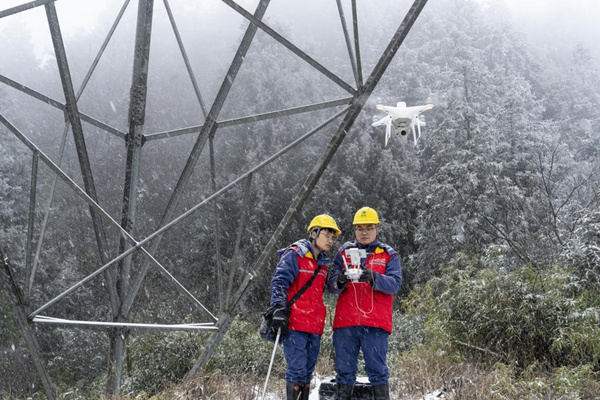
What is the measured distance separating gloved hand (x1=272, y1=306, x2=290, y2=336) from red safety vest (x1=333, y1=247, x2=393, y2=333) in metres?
0.45

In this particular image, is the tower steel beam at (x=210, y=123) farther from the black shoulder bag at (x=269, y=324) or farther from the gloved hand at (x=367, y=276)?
the gloved hand at (x=367, y=276)

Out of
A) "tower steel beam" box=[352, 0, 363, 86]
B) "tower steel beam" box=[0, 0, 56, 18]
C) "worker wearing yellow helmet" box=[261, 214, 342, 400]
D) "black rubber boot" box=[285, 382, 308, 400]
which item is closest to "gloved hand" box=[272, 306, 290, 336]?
"worker wearing yellow helmet" box=[261, 214, 342, 400]

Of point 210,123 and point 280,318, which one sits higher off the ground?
point 210,123

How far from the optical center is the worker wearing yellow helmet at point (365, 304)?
3.73 m

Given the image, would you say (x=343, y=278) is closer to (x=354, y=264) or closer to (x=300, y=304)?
(x=354, y=264)

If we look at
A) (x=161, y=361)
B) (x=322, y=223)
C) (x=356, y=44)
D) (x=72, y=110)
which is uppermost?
(x=356, y=44)

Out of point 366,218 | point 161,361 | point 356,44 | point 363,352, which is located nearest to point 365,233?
point 366,218

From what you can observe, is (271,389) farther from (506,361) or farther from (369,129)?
(369,129)

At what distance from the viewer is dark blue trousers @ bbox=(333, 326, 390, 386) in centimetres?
373

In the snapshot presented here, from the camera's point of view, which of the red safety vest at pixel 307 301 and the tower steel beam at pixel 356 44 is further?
the tower steel beam at pixel 356 44

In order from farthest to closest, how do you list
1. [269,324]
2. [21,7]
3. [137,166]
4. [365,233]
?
[137,166]
[21,7]
[365,233]
[269,324]

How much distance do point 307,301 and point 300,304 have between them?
5cm

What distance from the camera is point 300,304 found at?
3770 mm

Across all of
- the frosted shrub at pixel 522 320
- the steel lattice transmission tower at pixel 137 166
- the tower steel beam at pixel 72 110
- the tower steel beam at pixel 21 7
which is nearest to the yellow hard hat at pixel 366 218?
the steel lattice transmission tower at pixel 137 166
